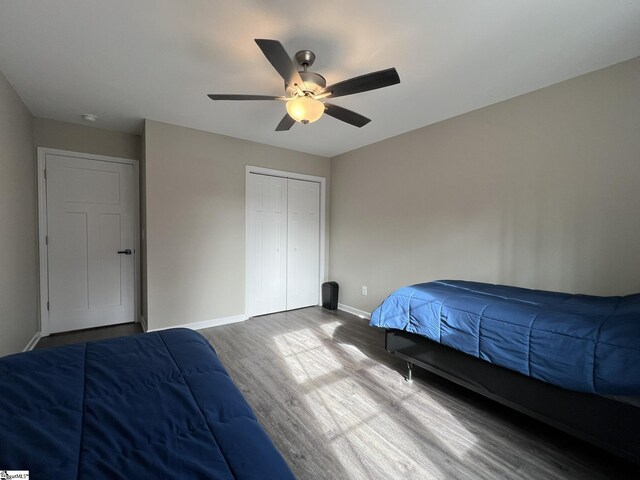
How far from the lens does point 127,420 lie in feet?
2.78

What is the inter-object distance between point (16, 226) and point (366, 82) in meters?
3.25

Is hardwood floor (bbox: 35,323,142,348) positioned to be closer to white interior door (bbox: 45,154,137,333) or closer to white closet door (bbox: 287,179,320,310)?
white interior door (bbox: 45,154,137,333)

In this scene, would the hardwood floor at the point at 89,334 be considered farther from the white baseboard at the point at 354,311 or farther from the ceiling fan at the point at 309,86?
the ceiling fan at the point at 309,86

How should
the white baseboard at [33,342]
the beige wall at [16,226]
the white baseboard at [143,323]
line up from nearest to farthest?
1. the beige wall at [16,226]
2. the white baseboard at [33,342]
3. the white baseboard at [143,323]

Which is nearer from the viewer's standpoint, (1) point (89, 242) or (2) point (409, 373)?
(2) point (409, 373)

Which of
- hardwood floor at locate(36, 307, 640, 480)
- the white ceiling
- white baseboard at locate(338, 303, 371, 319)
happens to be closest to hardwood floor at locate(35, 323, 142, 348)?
hardwood floor at locate(36, 307, 640, 480)

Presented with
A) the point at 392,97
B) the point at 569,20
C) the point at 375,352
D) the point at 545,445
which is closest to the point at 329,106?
the point at 392,97

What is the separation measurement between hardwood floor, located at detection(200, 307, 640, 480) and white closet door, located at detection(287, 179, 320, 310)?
5.26ft

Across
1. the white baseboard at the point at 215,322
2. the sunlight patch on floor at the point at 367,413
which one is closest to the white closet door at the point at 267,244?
the white baseboard at the point at 215,322

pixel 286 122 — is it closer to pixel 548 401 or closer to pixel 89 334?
pixel 548 401

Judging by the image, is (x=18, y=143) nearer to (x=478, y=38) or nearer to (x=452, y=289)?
(x=478, y=38)

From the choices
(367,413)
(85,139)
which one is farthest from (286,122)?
(85,139)

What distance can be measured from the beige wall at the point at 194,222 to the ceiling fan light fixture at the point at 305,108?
2022 mm

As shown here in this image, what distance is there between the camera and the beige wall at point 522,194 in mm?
2037
